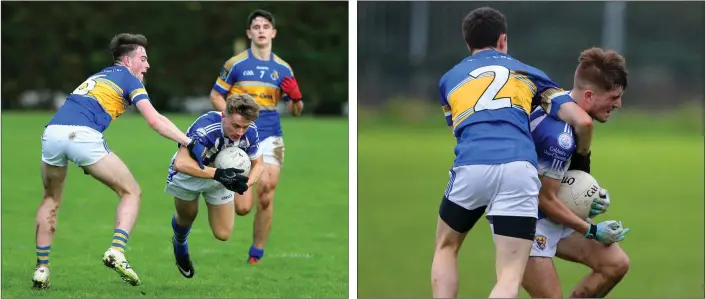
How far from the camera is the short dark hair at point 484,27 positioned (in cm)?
618

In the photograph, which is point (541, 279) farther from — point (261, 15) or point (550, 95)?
point (261, 15)

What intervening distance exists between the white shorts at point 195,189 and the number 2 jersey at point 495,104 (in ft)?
7.24

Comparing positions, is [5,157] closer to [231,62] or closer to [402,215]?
[402,215]

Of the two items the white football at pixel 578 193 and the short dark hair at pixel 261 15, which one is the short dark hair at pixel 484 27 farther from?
the short dark hair at pixel 261 15

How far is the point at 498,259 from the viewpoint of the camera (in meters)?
5.88

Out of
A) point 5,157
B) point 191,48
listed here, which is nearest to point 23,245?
point 5,157

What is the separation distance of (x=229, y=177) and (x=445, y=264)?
5.37 ft

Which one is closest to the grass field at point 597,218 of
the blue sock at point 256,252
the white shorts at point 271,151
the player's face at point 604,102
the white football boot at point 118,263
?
the blue sock at point 256,252

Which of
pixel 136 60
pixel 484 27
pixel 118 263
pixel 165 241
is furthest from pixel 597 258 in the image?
pixel 165 241

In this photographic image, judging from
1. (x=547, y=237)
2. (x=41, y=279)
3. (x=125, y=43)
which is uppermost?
(x=125, y=43)

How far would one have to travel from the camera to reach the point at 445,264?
6.16m

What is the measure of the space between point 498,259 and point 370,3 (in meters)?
26.8

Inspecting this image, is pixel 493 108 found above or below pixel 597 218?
above

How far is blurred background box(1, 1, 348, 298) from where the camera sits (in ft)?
26.4
